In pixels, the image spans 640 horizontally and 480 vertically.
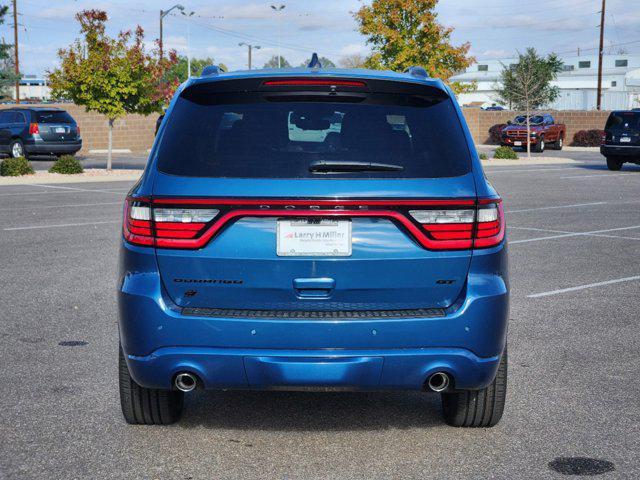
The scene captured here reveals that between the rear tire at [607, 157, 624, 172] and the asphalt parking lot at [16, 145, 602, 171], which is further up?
the rear tire at [607, 157, 624, 172]

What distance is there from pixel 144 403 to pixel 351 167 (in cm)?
170

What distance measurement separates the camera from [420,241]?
4293 millimetres

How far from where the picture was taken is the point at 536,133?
45.2 meters

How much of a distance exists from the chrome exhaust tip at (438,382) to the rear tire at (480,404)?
1.45 ft

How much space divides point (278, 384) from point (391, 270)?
2.40 feet

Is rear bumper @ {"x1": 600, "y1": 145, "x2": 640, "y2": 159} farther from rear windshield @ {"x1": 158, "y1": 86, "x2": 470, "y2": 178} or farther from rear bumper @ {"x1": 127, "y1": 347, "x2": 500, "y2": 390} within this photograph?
rear bumper @ {"x1": 127, "y1": 347, "x2": 500, "y2": 390}

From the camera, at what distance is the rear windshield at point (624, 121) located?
28.4m

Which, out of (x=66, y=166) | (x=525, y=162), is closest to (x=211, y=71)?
(x=66, y=166)

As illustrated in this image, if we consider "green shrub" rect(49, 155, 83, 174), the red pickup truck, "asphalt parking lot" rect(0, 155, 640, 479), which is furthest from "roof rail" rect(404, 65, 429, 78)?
the red pickup truck

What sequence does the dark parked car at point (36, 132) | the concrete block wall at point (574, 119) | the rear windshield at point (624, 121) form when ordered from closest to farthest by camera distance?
1. the rear windshield at point (624, 121)
2. the dark parked car at point (36, 132)
3. the concrete block wall at point (574, 119)

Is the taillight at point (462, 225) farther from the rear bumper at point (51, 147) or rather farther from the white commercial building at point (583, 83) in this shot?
the white commercial building at point (583, 83)

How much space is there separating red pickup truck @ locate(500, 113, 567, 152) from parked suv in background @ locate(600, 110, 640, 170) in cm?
1564

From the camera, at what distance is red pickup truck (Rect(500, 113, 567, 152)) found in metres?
45.1

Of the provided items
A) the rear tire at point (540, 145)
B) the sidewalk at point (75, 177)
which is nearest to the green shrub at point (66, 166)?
the sidewalk at point (75, 177)
